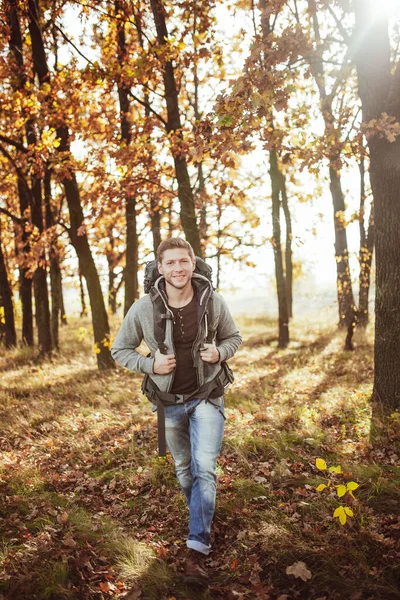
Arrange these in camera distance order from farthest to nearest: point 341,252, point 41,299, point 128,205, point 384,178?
point 341,252, point 41,299, point 128,205, point 384,178

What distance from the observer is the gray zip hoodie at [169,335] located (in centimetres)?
382

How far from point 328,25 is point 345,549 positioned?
12.9m

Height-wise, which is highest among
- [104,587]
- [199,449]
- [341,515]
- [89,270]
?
[89,270]

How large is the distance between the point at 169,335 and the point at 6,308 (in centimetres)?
1242

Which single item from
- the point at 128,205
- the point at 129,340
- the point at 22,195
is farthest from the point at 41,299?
the point at 129,340

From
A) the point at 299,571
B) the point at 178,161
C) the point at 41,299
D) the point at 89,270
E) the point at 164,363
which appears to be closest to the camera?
the point at 299,571

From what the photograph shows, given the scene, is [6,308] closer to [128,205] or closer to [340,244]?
[128,205]

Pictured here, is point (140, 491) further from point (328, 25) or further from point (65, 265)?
point (65, 265)

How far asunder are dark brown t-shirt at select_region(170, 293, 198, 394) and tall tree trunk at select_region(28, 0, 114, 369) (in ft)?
22.0

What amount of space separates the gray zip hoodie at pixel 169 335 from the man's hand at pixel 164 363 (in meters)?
0.07

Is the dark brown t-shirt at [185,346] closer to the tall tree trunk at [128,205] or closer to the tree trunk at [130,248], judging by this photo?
the tall tree trunk at [128,205]

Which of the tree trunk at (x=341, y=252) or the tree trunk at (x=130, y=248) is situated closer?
the tree trunk at (x=130, y=248)

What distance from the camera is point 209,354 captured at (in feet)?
12.3

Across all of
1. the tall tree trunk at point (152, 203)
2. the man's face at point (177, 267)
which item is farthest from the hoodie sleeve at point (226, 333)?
the tall tree trunk at point (152, 203)
